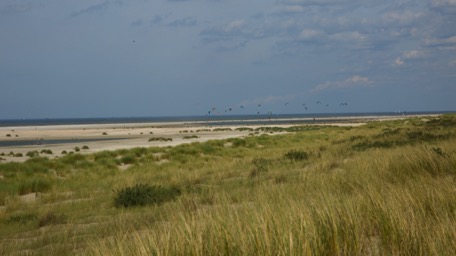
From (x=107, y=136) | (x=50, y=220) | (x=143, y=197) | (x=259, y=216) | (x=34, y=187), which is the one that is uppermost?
(x=259, y=216)

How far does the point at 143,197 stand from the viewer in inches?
A: 408

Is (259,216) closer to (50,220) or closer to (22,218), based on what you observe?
(50,220)

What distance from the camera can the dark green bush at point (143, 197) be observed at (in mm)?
10117

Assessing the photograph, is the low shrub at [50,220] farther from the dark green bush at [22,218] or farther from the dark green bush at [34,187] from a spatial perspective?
the dark green bush at [34,187]

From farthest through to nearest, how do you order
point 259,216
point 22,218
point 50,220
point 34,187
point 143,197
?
point 34,187 → point 143,197 → point 22,218 → point 50,220 → point 259,216

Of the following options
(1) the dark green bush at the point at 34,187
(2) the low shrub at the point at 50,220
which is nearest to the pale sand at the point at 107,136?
(1) the dark green bush at the point at 34,187

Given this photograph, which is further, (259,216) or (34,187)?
(34,187)

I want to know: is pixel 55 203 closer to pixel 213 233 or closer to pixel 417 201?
pixel 213 233

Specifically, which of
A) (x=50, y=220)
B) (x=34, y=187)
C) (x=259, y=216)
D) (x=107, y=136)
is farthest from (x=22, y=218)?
(x=107, y=136)

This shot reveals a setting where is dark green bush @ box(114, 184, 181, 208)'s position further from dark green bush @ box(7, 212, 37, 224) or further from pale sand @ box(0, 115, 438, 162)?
pale sand @ box(0, 115, 438, 162)

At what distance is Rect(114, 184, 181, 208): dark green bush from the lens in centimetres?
1012

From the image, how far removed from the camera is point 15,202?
38.3ft

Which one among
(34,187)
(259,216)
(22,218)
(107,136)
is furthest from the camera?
(107,136)

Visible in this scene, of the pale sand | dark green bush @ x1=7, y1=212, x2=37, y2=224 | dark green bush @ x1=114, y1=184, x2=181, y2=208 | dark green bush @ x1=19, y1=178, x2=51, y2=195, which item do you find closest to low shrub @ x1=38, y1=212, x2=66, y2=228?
dark green bush @ x1=7, y1=212, x2=37, y2=224
